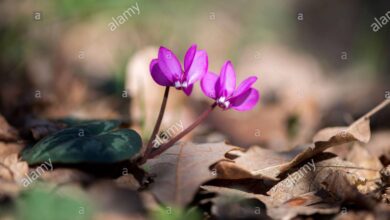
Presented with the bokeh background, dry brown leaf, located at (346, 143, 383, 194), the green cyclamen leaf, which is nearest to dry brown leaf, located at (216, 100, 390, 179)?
dry brown leaf, located at (346, 143, 383, 194)

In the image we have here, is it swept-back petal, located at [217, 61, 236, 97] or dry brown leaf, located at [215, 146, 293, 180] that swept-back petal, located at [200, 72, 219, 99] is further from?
dry brown leaf, located at [215, 146, 293, 180]

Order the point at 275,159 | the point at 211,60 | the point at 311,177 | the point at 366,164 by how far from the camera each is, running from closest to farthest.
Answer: the point at 311,177 → the point at 275,159 → the point at 366,164 → the point at 211,60

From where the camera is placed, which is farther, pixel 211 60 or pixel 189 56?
pixel 211 60

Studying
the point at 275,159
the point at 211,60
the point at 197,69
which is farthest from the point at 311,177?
the point at 211,60

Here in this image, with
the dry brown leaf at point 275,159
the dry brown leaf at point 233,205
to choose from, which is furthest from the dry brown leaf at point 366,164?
the dry brown leaf at point 233,205

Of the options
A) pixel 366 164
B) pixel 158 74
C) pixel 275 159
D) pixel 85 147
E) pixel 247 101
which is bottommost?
pixel 366 164

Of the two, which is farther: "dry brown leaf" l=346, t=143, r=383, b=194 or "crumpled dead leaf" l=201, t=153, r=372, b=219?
"dry brown leaf" l=346, t=143, r=383, b=194

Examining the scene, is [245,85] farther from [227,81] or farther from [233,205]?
[233,205]
